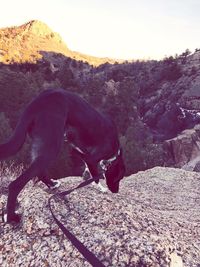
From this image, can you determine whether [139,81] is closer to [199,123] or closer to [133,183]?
[199,123]

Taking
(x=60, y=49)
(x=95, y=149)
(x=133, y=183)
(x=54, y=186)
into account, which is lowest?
(x=60, y=49)

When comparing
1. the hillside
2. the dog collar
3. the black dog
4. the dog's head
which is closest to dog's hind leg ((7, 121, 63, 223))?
the black dog

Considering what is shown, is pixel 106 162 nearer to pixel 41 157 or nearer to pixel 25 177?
pixel 41 157

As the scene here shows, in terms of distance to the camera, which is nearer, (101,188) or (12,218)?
(12,218)

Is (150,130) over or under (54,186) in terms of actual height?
under

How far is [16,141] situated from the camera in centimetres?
414

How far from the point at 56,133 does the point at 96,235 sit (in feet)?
3.64

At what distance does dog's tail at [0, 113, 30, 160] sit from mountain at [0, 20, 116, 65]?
2016 inches

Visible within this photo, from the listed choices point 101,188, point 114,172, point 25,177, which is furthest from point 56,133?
point 101,188

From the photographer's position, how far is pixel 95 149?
483cm

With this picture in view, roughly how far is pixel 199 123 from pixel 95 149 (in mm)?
28668

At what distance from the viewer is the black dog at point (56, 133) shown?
4020mm

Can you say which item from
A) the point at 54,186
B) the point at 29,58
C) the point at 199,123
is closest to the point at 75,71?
the point at 29,58

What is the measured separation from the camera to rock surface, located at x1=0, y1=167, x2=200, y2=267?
385cm
